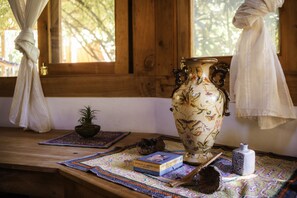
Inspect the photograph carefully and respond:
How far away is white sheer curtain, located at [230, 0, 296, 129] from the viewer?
1.10 m

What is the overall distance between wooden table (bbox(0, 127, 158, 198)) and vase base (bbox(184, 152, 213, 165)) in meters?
0.30

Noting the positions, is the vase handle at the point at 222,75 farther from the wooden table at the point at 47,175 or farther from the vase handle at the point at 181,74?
the wooden table at the point at 47,175

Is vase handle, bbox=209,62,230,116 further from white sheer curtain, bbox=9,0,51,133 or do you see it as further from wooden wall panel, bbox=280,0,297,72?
white sheer curtain, bbox=9,0,51,133

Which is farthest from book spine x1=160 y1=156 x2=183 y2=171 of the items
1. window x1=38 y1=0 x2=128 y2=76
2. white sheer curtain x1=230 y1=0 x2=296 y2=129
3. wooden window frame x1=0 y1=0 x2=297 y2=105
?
window x1=38 y1=0 x2=128 y2=76

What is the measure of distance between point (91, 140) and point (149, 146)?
16.0 inches

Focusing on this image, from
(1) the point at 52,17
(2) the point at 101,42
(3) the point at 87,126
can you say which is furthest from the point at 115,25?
(3) the point at 87,126

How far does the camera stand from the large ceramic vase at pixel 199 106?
0.96 m

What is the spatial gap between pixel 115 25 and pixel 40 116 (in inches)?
28.1

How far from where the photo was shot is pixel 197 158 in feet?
3.41

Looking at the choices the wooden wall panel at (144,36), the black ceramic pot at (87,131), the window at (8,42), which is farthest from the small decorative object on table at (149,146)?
the window at (8,42)

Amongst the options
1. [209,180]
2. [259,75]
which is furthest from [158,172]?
[259,75]

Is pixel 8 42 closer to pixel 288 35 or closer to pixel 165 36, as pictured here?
pixel 165 36

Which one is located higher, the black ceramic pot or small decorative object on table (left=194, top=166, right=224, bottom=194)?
the black ceramic pot

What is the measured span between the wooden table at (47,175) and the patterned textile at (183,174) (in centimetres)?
4
